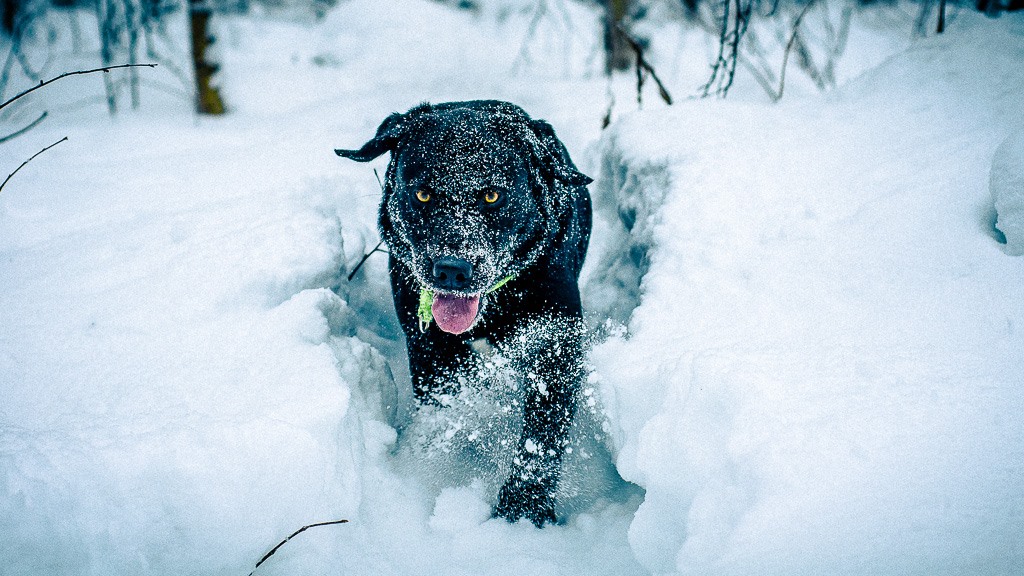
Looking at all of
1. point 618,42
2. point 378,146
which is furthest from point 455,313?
point 618,42

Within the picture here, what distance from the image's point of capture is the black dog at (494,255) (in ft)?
5.88

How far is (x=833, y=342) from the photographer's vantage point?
1627 mm

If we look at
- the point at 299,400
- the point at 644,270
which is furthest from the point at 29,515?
the point at 644,270

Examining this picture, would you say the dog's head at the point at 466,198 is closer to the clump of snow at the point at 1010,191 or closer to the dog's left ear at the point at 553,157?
the dog's left ear at the point at 553,157

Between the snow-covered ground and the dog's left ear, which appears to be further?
the dog's left ear

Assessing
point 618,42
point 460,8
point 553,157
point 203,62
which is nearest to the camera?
point 553,157

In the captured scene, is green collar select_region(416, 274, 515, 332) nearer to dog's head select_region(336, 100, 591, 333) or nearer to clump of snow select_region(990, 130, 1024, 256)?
dog's head select_region(336, 100, 591, 333)

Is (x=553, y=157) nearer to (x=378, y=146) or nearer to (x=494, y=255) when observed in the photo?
(x=494, y=255)

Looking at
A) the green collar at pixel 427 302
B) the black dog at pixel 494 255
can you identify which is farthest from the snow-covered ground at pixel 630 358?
the green collar at pixel 427 302

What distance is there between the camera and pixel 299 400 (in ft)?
5.29

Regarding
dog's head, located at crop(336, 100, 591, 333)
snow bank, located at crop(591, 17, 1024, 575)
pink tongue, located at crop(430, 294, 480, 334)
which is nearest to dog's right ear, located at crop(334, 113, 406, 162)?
dog's head, located at crop(336, 100, 591, 333)

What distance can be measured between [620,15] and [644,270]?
517 centimetres

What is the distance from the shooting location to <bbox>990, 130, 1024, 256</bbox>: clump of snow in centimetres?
168

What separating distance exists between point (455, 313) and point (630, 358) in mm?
621
